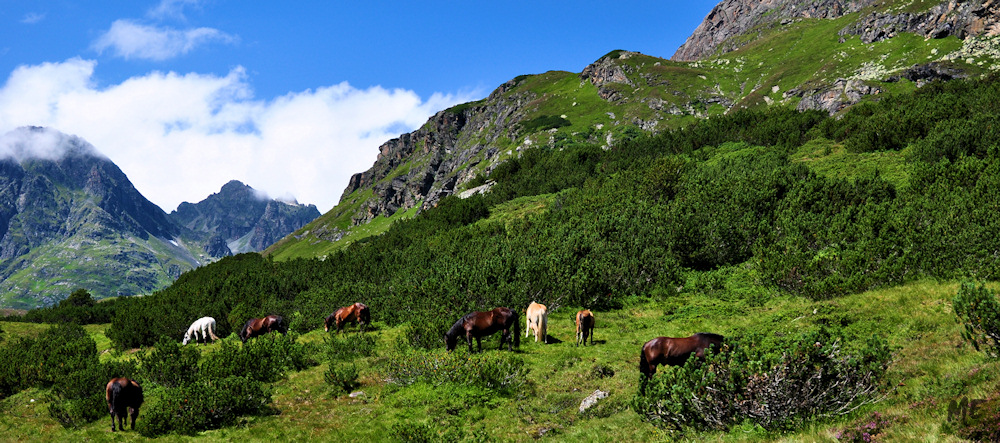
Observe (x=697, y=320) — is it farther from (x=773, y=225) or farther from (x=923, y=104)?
(x=923, y=104)

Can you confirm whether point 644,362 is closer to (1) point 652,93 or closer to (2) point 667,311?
(2) point 667,311

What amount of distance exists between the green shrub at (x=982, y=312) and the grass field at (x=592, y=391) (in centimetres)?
40

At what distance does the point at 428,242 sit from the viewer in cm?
4884

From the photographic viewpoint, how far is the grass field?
8.00 meters

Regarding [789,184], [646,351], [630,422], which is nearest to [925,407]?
[630,422]

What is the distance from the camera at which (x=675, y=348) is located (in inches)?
519

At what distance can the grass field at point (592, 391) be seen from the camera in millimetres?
8000

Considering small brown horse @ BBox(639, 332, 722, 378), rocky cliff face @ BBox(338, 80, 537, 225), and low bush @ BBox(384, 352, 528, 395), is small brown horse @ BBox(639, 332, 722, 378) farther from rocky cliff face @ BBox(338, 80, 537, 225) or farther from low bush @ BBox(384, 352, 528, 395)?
rocky cliff face @ BBox(338, 80, 537, 225)

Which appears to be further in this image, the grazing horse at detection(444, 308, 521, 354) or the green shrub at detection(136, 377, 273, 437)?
the grazing horse at detection(444, 308, 521, 354)

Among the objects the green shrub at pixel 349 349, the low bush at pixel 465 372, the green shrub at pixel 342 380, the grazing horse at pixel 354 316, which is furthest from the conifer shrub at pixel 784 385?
the grazing horse at pixel 354 316

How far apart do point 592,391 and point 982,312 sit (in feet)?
30.6

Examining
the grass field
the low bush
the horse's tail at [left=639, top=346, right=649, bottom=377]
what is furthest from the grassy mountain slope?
the horse's tail at [left=639, top=346, right=649, bottom=377]

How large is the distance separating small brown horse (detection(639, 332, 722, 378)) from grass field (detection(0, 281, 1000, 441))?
1320 mm

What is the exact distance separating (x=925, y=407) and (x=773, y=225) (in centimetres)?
2833
